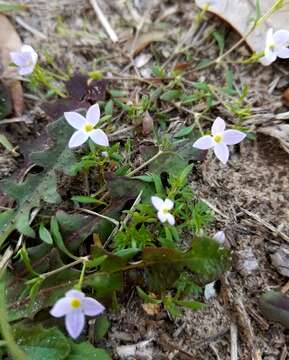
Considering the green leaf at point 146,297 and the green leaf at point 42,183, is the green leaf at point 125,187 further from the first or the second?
the green leaf at point 146,297

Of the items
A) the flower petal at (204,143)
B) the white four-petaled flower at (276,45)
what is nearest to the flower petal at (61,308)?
the flower petal at (204,143)

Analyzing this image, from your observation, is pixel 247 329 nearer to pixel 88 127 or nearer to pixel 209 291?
pixel 209 291

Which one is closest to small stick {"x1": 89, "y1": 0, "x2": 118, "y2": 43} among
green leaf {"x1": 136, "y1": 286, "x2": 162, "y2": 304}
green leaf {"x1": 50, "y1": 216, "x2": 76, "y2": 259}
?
green leaf {"x1": 50, "y1": 216, "x2": 76, "y2": 259}

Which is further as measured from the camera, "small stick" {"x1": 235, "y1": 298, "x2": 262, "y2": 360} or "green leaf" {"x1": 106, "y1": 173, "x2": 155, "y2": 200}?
"green leaf" {"x1": 106, "y1": 173, "x2": 155, "y2": 200}

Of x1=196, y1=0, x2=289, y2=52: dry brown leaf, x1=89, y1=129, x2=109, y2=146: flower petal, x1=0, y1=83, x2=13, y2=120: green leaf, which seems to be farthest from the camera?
x1=196, y1=0, x2=289, y2=52: dry brown leaf

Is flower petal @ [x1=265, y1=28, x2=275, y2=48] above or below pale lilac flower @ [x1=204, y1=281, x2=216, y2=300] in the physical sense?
above

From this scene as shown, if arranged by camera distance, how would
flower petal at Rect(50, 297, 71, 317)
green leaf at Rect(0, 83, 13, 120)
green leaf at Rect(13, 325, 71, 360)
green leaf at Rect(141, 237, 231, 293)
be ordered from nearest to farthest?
flower petal at Rect(50, 297, 71, 317), green leaf at Rect(13, 325, 71, 360), green leaf at Rect(141, 237, 231, 293), green leaf at Rect(0, 83, 13, 120)

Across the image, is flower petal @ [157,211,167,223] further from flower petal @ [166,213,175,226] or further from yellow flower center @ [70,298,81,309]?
yellow flower center @ [70,298,81,309]
